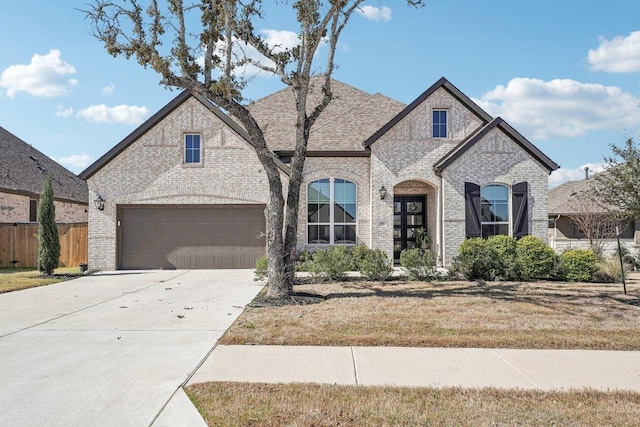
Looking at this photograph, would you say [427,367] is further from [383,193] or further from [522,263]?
[383,193]

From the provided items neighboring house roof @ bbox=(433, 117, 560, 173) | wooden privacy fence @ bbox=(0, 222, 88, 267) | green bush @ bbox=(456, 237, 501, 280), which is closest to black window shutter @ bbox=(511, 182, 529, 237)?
neighboring house roof @ bbox=(433, 117, 560, 173)

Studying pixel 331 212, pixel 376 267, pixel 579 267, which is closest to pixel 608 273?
pixel 579 267

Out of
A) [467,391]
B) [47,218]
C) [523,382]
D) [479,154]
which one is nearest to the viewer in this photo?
[467,391]

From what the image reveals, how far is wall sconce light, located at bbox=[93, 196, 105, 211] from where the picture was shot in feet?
55.8

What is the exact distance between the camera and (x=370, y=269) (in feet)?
45.2

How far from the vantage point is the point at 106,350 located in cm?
648

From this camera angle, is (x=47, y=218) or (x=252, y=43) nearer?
(x=252, y=43)

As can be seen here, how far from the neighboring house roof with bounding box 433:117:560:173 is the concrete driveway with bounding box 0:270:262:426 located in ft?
27.3

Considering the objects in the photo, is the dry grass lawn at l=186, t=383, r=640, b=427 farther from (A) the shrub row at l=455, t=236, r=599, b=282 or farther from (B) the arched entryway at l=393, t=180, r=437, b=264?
(B) the arched entryway at l=393, t=180, r=437, b=264

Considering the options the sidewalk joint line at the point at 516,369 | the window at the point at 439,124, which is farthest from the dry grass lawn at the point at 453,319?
the window at the point at 439,124

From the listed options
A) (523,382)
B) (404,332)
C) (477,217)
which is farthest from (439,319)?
(477,217)

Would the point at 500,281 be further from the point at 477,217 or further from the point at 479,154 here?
the point at 479,154

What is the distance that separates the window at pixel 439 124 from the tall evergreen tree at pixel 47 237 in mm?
13140

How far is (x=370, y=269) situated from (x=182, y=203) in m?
7.42
